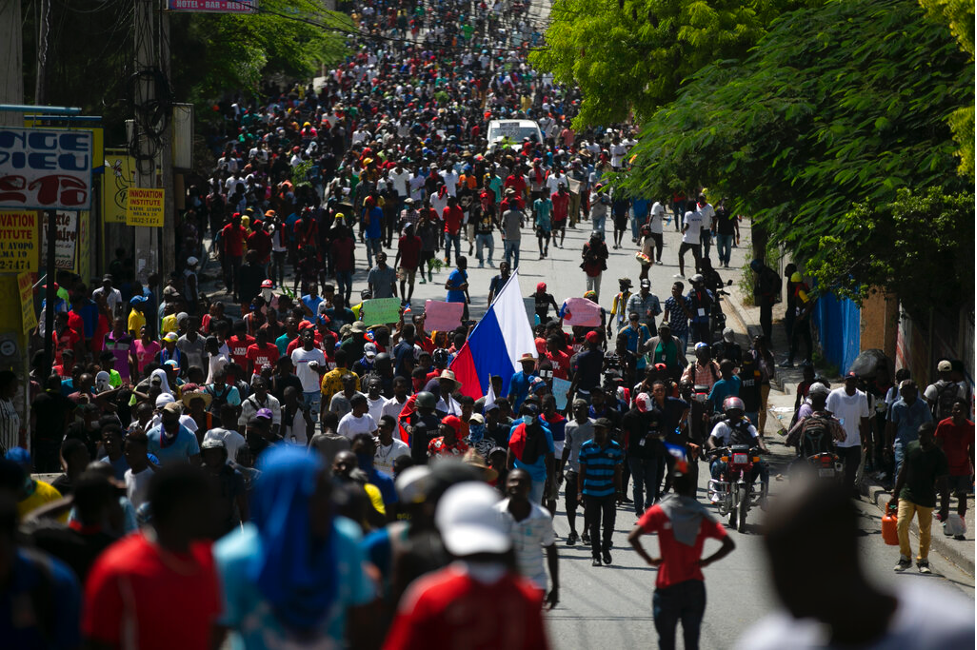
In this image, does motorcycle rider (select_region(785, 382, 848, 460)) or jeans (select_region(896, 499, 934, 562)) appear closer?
jeans (select_region(896, 499, 934, 562))

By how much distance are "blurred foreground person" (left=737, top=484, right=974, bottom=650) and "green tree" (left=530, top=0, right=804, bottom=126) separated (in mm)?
22228

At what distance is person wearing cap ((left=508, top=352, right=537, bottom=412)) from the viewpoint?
15.4 m

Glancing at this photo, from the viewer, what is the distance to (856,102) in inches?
691

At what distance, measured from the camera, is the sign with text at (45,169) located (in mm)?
13305

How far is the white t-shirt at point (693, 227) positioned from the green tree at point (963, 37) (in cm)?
1294

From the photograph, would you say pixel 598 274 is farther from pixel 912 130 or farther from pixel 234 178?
pixel 234 178

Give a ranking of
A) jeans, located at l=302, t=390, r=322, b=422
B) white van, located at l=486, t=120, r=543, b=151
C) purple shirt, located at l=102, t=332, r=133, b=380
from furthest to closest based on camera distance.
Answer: white van, located at l=486, t=120, r=543, b=151
purple shirt, located at l=102, t=332, r=133, b=380
jeans, located at l=302, t=390, r=322, b=422

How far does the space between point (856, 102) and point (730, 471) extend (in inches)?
238

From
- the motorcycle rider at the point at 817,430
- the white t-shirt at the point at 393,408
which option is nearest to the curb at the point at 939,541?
the motorcycle rider at the point at 817,430

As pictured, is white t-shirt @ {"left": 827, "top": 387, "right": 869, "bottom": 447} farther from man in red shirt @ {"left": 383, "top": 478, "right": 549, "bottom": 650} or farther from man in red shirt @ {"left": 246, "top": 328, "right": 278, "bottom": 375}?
man in red shirt @ {"left": 383, "top": 478, "right": 549, "bottom": 650}

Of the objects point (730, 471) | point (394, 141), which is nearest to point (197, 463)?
point (730, 471)

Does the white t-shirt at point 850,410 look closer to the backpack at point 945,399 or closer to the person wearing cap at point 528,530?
the backpack at point 945,399

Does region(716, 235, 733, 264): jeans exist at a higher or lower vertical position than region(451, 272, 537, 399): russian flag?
higher

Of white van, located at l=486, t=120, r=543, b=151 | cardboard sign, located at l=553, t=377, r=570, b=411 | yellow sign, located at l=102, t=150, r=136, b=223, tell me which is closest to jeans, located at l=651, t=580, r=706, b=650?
cardboard sign, located at l=553, t=377, r=570, b=411
